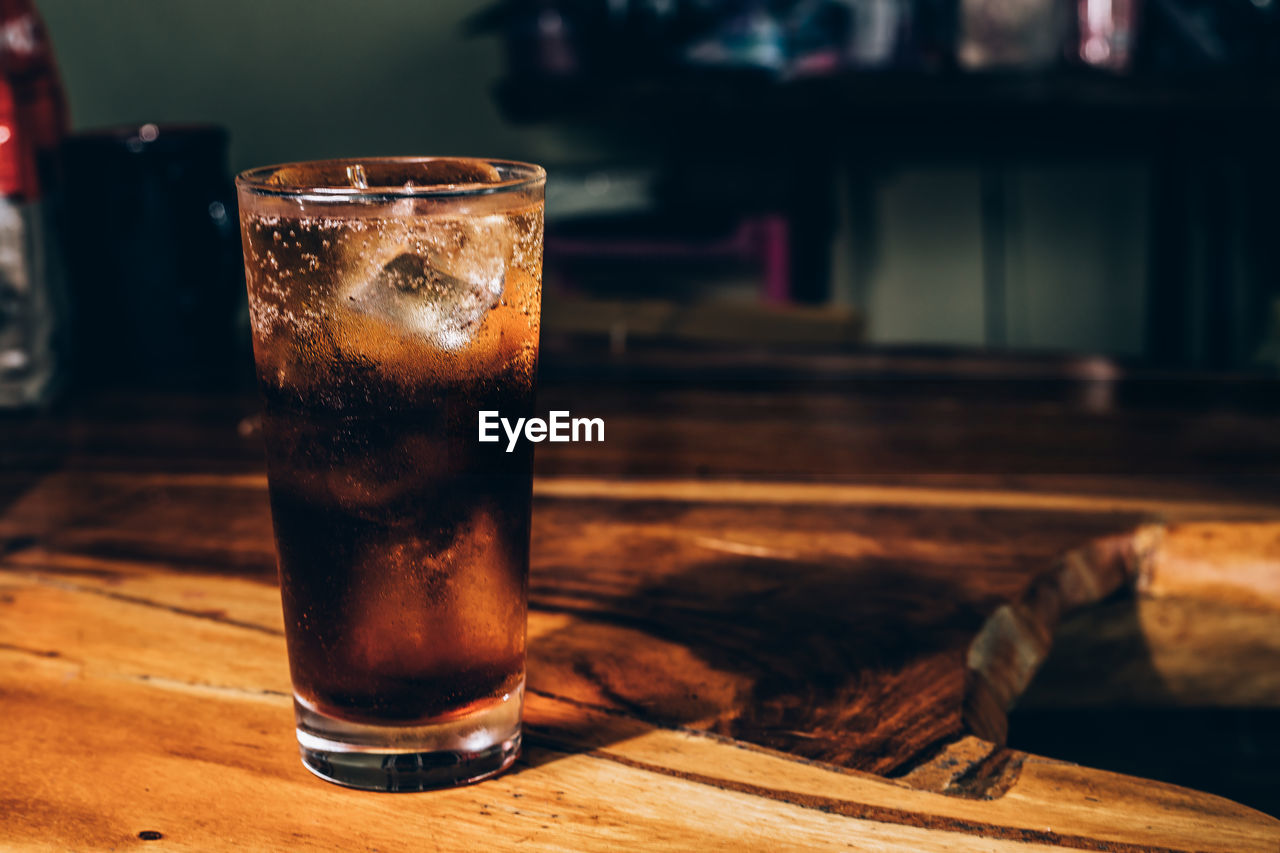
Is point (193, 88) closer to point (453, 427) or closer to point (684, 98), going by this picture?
point (684, 98)

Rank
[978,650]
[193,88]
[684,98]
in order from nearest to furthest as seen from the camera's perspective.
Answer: [978,650] < [684,98] < [193,88]

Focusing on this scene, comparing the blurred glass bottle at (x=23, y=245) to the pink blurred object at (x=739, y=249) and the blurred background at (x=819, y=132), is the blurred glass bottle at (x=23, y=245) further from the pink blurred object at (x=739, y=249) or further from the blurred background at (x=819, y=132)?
the pink blurred object at (x=739, y=249)

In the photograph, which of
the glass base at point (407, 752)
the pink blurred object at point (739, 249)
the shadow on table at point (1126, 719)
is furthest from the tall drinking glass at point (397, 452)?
the pink blurred object at point (739, 249)

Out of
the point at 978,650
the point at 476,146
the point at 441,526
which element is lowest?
the point at 978,650

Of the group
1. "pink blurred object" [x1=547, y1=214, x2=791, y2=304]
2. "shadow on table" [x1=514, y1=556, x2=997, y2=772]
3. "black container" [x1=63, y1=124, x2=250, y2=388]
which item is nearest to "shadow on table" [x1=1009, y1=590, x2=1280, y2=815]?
"shadow on table" [x1=514, y1=556, x2=997, y2=772]

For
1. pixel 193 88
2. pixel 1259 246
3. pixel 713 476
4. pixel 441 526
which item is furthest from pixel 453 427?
pixel 1259 246
